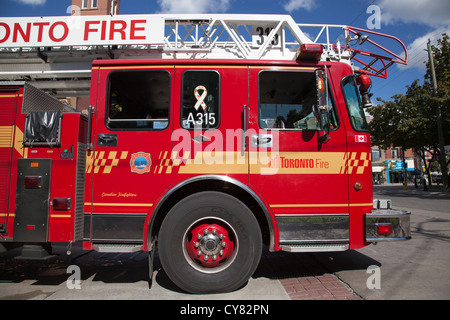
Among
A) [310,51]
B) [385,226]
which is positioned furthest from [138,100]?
[385,226]

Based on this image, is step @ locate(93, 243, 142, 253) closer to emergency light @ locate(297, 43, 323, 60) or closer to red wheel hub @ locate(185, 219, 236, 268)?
red wheel hub @ locate(185, 219, 236, 268)

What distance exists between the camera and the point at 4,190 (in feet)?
10.5

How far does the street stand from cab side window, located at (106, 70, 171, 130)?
211 cm

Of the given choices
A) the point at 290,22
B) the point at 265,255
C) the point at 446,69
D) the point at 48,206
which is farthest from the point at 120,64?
the point at 446,69

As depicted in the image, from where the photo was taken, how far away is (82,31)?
366cm

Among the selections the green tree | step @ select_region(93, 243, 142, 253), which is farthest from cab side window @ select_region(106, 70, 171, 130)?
the green tree

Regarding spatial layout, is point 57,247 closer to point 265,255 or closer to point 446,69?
point 265,255

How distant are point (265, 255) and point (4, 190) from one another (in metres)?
4.05

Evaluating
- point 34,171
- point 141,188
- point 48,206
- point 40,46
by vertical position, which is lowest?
point 48,206

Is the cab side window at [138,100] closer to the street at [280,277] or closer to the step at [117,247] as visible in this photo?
the step at [117,247]

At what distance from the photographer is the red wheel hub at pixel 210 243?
3.10 metres

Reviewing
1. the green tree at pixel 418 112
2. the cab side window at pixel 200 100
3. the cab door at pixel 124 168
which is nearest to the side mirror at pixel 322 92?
the cab side window at pixel 200 100

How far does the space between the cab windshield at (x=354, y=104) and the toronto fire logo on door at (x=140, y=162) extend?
8.65 ft

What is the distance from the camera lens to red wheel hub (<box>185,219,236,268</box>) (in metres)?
3.10
